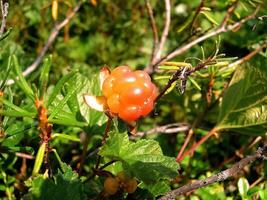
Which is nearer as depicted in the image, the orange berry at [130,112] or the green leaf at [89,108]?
the orange berry at [130,112]

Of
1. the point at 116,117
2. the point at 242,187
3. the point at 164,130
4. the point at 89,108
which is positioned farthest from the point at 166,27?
the point at 116,117

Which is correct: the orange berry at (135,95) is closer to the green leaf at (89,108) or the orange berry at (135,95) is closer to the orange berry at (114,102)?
the orange berry at (114,102)

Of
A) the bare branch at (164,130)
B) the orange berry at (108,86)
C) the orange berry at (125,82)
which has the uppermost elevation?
the orange berry at (125,82)

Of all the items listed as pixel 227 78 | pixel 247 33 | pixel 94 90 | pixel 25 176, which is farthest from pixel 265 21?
pixel 25 176

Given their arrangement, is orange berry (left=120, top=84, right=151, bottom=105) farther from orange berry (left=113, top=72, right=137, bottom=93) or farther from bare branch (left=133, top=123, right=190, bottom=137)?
bare branch (left=133, top=123, right=190, bottom=137)

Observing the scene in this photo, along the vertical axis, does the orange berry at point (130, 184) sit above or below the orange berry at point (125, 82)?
below

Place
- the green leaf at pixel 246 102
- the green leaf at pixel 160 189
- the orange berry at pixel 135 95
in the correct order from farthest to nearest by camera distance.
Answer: the green leaf at pixel 246 102 → the green leaf at pixel 160 189 → the orange berry at pixel 135 95

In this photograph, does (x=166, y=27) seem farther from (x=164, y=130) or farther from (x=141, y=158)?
(x=141, y=158)

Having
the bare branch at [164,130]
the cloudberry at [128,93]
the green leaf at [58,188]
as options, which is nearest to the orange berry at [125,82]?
the cloudberry at [128,93]
